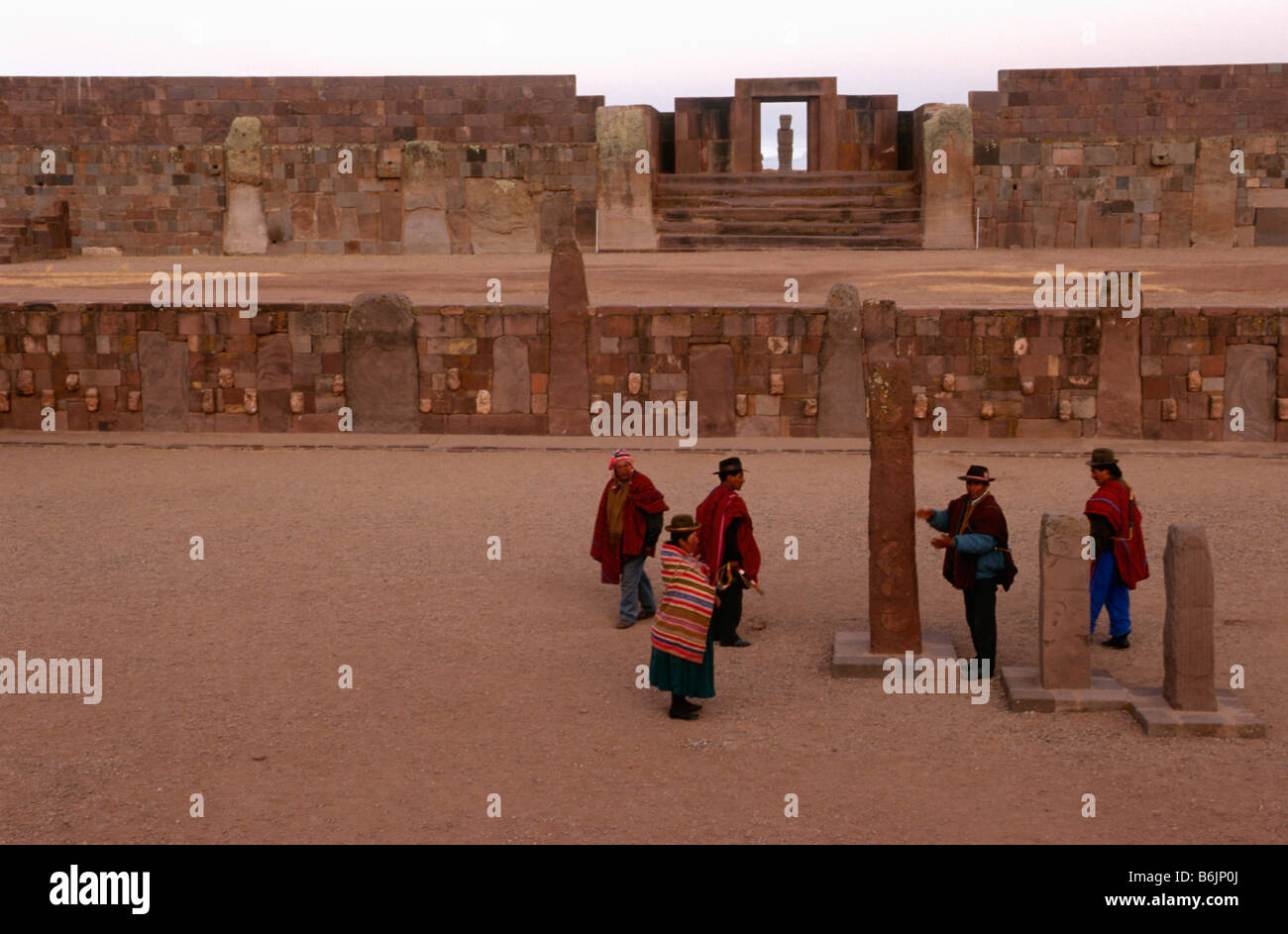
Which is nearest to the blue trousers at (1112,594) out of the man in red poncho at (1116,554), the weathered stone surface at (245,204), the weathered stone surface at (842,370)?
the man in red poncho at (1116,554)

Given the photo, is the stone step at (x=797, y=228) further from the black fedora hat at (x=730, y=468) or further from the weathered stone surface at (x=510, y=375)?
the black fedora hat at (x=730, y=468)

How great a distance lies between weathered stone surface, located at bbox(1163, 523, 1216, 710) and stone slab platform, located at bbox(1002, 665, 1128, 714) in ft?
1.21

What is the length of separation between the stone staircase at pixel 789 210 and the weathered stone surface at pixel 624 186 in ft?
1.04

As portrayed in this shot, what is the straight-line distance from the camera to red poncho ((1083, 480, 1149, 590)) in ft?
30.7

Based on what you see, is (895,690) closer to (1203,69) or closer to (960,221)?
(960,221)

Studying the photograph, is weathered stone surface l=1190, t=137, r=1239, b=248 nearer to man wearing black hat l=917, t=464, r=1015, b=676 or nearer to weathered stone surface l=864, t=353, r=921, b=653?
weathered stone surface l=864, t=353, r=921, b=653

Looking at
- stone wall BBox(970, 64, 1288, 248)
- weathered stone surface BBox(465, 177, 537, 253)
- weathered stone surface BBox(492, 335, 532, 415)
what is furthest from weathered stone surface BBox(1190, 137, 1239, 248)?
weathered stone surface BBox(492, 335, 532, 415)

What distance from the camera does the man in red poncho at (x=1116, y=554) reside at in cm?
937

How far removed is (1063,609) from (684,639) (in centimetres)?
220

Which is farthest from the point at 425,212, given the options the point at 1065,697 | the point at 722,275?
the point at 1065,697

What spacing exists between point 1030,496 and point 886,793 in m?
7.63

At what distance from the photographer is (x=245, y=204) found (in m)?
27.1

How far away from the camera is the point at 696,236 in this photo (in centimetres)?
2564

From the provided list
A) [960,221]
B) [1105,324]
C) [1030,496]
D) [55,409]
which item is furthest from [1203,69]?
[55,409]
